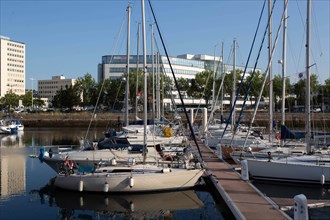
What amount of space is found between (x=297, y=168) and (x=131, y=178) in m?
9.50

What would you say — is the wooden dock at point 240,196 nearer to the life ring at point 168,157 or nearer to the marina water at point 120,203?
the marina water at point 120,203

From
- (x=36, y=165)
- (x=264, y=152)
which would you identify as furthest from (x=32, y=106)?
(x=264, y=152)

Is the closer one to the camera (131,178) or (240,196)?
(240,196)

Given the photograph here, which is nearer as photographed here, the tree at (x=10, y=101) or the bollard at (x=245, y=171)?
the bollard at (x=245, y=171)

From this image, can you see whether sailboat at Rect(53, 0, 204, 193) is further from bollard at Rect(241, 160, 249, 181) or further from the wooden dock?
bollard at Rect(241, 160, 249, 181)

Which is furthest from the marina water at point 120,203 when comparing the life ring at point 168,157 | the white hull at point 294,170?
the life ring at point 168,157

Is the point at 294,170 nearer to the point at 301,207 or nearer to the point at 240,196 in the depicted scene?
the point at 240,196

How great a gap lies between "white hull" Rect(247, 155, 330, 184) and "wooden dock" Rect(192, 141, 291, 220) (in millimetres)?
1483

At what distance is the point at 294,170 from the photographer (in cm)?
2312

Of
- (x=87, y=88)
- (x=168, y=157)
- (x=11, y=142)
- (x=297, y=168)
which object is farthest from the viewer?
(x=87, y=88)

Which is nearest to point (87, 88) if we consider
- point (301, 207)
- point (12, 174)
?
point (12, 174)

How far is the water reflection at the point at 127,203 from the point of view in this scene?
18750 mm

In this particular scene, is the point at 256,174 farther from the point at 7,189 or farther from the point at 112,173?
the point at 7,189

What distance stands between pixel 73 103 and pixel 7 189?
99.9m
